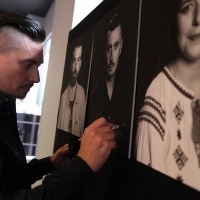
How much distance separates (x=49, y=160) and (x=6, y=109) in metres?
0.31

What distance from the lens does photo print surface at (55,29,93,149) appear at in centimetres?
119

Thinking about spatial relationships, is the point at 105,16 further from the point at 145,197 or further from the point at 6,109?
the point at 145,197

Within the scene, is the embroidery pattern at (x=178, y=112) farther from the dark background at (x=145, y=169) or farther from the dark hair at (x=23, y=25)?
the dark hair at (x=23, y=25)

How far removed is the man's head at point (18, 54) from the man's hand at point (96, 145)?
0.33m

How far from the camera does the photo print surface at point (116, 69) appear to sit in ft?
2.70

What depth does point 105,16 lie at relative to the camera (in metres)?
1.08

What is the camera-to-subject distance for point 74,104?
1.29m

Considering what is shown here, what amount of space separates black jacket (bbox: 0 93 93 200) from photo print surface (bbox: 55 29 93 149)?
304mm

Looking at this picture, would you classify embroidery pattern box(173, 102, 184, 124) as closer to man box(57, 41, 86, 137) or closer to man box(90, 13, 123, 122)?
man box(90, 13, 123, 122)

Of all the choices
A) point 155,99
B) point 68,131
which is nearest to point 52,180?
point 155,99

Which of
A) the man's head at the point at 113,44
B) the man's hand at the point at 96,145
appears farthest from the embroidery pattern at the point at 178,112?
the man's head at the point at 113,44

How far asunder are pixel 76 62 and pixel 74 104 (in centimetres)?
23

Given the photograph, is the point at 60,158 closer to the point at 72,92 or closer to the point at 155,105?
the point at 72,92

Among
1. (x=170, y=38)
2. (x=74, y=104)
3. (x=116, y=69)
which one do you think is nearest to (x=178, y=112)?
(x=170, y=38)
